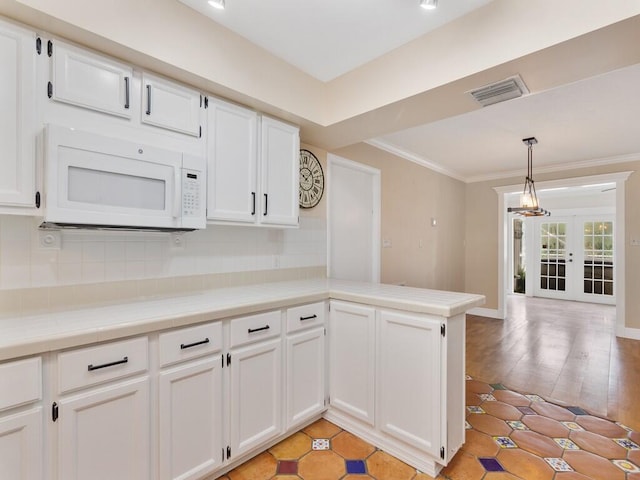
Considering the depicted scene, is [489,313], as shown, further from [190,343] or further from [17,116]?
[17,116]

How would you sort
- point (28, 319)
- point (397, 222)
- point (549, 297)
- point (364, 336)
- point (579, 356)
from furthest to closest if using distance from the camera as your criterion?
point (549, 297)
point (397, 222)
point (579, 356)
point (364, 336)
point (28, 319)

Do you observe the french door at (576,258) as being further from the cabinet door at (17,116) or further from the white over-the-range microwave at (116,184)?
the cabinet door at (17,116)

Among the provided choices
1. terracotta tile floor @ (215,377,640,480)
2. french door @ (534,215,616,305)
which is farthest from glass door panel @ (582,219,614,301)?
terracotta tile floor @ (215,377,640,480)

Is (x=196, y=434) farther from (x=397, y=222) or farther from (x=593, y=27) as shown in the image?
(x=397, y=222)

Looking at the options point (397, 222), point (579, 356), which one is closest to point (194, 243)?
point (397, 222)

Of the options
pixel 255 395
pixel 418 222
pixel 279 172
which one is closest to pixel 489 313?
pixel 418 222

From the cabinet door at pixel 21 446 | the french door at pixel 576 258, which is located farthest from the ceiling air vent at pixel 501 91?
the french door at pixel 576 258

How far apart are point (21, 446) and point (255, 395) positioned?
3.18 ft

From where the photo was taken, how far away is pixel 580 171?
458 cm

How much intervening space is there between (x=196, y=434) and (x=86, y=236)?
45.5 inches

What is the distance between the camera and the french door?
679 centimetres

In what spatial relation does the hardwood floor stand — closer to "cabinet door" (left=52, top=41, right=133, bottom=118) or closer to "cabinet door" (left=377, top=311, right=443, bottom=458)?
"cabinet door" (left=377, top=311, right=443, bottom=458)

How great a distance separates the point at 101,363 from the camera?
4.19 feet

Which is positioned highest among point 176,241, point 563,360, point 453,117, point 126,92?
point 453,117
